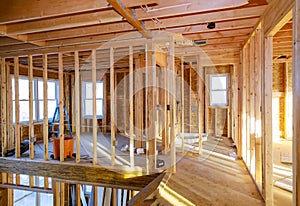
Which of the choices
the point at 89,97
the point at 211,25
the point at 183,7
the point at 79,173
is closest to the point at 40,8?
the point at 183,7

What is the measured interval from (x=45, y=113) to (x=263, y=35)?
14.1 feet

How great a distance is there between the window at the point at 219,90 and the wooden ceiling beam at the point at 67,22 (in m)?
5.09

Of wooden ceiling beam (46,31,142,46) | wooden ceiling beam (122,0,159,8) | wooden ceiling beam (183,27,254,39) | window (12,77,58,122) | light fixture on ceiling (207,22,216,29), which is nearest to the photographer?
wooden ceiling beam (122,0,159,8)

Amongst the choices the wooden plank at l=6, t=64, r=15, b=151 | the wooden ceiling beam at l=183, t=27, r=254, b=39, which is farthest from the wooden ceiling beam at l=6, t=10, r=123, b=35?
the wooden plank at l=6, t=64, r=15, b=151

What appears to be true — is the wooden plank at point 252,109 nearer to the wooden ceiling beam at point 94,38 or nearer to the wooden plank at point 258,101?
the wooden plank at point 258,101

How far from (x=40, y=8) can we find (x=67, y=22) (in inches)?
17.0

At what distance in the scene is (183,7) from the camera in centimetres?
264

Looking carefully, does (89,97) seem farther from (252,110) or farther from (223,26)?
(252,110)

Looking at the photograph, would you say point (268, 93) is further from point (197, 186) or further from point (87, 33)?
point (87, 33)

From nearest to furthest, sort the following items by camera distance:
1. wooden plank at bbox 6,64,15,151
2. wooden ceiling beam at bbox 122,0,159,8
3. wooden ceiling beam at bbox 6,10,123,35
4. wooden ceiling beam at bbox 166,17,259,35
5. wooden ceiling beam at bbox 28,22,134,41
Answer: wooden ceiling beam at bbox 122,0,159,8 → wooden ceiling beam at bbox 6,10,123,35 → wooden ceiling beam at bbox 166,17,259,35 → wooden ceiling beam at bbox 28,22,134,41 → wooden plank at bbox 6,64,15,151

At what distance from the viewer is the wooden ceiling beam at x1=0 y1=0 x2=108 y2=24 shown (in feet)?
8.50

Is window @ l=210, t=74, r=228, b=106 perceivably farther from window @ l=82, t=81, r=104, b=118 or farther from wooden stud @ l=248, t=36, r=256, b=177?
window @ l=82, t=81, r=104, b=118

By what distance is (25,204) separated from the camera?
5.70 meters

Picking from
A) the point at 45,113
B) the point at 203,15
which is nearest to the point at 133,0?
the point at 203,15
